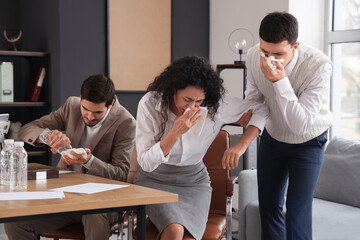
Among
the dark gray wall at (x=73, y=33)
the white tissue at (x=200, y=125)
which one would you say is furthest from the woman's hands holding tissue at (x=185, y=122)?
the dark gray wall at (x=73, y=33)

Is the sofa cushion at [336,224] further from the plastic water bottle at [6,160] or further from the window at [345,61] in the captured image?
the plastic water bottle at [6,160]

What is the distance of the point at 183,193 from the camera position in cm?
248

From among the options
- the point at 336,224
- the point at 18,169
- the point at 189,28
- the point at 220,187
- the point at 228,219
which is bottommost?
the point at 336,224

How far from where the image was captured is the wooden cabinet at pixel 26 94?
15.7ft

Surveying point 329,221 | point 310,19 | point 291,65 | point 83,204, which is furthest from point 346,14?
point 83,204

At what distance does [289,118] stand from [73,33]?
299 centimetres

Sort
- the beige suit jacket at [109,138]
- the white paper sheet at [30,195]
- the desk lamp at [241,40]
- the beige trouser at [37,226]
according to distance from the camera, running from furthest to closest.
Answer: the desk lamp at [241,40]
the beige suit jacket at [109,138]
the beige trouser at [37,226]
the white paper sheet at [30,195]

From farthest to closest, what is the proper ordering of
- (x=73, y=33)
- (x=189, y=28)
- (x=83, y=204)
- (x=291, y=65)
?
(x=189, y=28)
(x=73, y=33)
(x=291, y=65)
(x=83, y=204)

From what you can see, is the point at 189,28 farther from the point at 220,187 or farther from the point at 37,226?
the point at 37,226

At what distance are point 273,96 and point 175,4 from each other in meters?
3.11

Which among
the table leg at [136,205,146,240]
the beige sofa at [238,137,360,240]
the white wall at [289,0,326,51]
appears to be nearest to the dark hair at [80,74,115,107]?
the table leg at [136,205,146,240]

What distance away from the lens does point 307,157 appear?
8.12 feet

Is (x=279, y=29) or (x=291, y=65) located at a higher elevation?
(x=279, y=29)

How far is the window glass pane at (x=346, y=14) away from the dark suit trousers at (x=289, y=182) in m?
2.10
